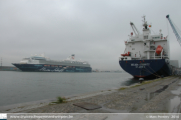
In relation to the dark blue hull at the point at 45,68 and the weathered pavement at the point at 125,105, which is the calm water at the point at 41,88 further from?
the dark blue hull at the point at 45,68

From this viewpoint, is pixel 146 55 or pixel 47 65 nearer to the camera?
pixel 146 55

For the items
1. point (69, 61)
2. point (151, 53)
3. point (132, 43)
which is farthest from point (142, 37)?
point (69, 61)

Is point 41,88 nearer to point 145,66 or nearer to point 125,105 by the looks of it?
point 125,105

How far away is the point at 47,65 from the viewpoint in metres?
77.7

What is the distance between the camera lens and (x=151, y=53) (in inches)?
963

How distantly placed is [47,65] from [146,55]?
212 feet

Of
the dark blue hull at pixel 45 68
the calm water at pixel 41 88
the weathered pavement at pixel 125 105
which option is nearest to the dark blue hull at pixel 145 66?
the calm water at pixel 41 88

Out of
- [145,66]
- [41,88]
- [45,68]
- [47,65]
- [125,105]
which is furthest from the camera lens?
[47,65]

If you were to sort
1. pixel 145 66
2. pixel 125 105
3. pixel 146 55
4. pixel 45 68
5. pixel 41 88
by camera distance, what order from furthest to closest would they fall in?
pixel 45 68 → pixel 146 55 → pixel 145 66 → pixel 41 88 → pixel 125 105

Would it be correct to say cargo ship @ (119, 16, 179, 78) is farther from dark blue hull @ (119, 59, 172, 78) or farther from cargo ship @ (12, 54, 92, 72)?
cargo ship @ (12, 54, 92, 72)

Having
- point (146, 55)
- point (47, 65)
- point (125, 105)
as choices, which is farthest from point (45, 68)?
point (125, 105)

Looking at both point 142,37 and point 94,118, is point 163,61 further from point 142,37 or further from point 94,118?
point 94,118

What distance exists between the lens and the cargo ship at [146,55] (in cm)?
2191

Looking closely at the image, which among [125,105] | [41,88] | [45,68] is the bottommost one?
[41,88]
